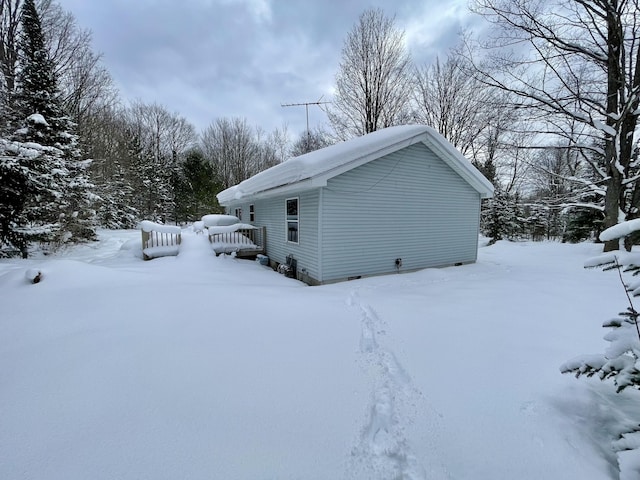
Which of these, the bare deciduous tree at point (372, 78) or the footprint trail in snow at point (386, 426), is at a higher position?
the bare deciduous tree at point (372, 78)

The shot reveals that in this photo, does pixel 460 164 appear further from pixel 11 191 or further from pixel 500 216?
pixel 500 216

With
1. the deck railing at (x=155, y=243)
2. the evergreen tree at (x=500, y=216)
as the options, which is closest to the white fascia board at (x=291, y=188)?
the deck railing at (x=155, y=243)

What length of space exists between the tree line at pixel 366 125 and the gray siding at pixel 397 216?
10.9 ft

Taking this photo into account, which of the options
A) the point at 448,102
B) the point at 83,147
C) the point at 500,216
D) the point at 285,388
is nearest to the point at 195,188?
the point at 83,147

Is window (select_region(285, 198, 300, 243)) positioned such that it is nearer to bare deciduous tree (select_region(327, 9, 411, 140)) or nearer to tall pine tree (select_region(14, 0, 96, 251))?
tall pine tree (select_region(14, 0, 96, 251))

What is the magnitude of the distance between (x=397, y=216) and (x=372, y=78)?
11836 mm

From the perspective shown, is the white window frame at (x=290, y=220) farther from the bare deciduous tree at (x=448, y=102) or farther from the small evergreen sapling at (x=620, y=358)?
the bare deciduous tree at (x=448, y=102)

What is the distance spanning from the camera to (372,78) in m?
15.7

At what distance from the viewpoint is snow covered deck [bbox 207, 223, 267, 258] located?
381 inches

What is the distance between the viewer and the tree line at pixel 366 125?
8328 mm

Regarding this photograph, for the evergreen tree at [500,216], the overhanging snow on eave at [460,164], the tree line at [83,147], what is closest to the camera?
the overhanging snow on eave at [460,164]

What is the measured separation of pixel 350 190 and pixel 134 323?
517 cm

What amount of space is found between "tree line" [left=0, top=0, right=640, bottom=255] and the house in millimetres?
3353

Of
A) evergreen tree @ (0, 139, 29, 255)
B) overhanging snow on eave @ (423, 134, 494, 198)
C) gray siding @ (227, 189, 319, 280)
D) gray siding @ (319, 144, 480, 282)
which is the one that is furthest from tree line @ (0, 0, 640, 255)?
gray siding @ (227, 189, 319, 280)
